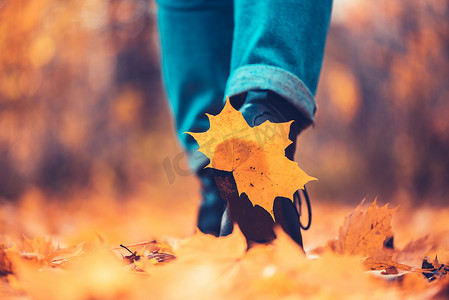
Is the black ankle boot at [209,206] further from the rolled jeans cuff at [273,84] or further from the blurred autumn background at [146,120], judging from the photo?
the blurred autumn background at [146,120]

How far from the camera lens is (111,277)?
0.45m

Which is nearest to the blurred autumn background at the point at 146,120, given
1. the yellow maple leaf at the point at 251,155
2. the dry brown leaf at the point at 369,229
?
the dry brown leaf at the point at 369,229

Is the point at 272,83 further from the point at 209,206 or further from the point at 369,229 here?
the point at 209,206

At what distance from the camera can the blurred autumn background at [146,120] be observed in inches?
99.5

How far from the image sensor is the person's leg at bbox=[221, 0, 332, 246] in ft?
2.22

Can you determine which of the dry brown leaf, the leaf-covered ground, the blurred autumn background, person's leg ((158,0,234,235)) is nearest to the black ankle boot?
person's leg ((158,0,234,235))

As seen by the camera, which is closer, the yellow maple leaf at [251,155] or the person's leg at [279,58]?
the yellow maple leaf at [251,155]

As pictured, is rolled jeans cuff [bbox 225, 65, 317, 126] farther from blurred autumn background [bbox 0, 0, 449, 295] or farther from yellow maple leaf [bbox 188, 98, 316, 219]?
blurred autumn background [bbox 0, 0, 449, 295]

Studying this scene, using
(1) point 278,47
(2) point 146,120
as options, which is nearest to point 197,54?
(1) point 278,47

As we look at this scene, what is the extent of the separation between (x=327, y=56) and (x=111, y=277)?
3.41 meters

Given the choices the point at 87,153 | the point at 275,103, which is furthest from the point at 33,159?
the point at 275,103

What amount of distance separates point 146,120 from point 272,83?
3065mm

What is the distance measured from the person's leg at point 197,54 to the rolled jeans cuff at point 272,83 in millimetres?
379

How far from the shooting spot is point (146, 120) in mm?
3611
